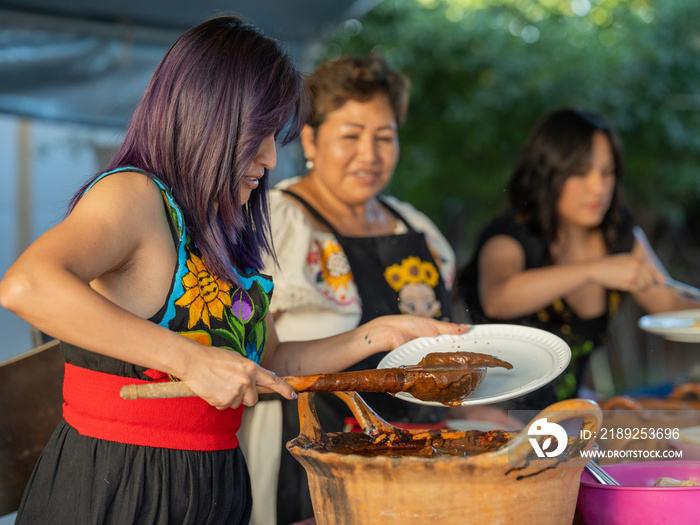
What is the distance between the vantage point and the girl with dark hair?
242 centimetres

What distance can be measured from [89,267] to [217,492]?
0.50 meters

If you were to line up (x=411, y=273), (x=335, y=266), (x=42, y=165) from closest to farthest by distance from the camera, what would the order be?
1. (x=335, y=266)
2. (x=411, y=273)
3. (x=42, y=165)

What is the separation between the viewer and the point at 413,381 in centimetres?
120

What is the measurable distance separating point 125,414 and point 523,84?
15.2ft

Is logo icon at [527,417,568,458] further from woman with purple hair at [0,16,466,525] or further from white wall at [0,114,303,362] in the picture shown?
white wall at [0,114,303,362]

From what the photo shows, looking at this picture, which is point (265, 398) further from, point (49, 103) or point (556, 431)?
point (49, 103)

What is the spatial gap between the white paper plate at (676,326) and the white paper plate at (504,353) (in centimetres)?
94

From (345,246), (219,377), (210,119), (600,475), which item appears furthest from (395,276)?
(219,377)

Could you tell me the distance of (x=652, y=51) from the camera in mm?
5082

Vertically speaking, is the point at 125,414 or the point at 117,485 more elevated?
the point at 125,414

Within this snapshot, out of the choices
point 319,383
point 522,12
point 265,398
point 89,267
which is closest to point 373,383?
point 319,383

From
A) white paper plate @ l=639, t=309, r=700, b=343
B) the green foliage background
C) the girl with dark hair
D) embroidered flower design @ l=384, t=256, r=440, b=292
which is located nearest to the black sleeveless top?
the girl with dark hair

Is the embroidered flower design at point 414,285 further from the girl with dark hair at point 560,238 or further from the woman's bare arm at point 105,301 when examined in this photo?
the woman's bare arm at point 105,301

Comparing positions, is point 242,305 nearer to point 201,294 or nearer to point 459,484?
point 201,294
